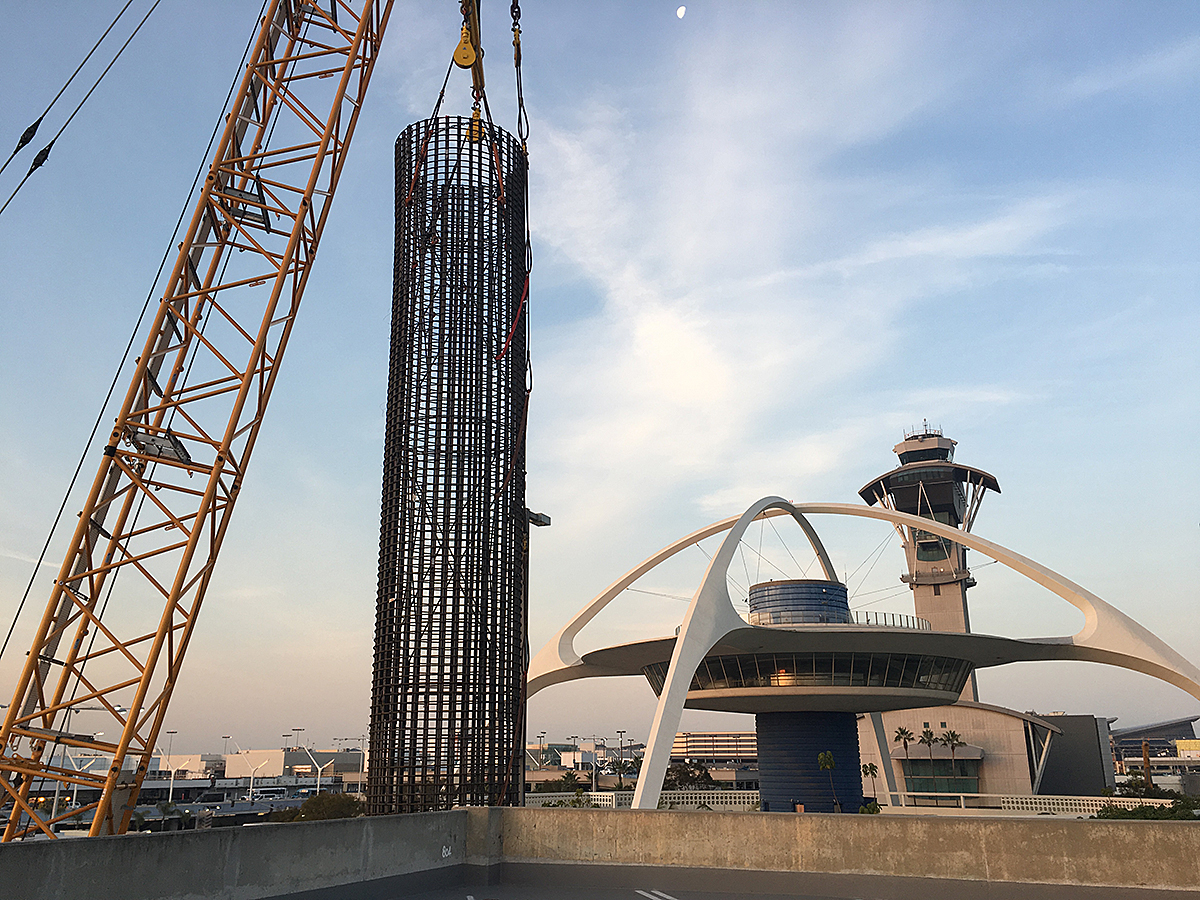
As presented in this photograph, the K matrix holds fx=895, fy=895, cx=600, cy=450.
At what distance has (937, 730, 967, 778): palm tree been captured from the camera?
10800cm

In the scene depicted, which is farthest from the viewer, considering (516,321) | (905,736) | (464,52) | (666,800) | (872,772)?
(905,736)

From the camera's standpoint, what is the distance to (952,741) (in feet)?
354

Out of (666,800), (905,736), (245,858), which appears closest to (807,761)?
(666,800)

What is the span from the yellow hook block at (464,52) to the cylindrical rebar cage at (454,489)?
503 inches

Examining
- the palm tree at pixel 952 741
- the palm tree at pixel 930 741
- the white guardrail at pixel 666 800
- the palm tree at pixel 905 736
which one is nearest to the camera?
the white guardrail at pixel 666 800

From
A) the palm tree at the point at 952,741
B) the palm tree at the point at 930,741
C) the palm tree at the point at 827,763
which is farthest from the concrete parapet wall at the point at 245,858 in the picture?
the palm tree at the point at 930,741

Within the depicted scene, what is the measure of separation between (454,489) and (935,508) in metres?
105

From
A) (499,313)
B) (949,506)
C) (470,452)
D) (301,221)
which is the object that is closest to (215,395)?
(301,221)

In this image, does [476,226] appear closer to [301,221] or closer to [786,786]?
[301,221]

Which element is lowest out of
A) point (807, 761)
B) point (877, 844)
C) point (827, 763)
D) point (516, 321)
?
point (827, 763)

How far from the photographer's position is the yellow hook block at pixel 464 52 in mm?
43688

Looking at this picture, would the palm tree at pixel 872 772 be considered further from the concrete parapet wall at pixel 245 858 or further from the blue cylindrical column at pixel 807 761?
A: the concrete parapet wall at pixel 245 858

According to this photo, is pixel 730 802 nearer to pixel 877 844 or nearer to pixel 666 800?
pixel 666 800

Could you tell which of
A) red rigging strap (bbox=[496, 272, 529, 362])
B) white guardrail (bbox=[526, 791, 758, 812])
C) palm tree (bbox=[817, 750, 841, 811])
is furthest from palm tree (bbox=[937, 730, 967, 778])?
red rigging strap (bbox=[496, 272, 529, 362])
